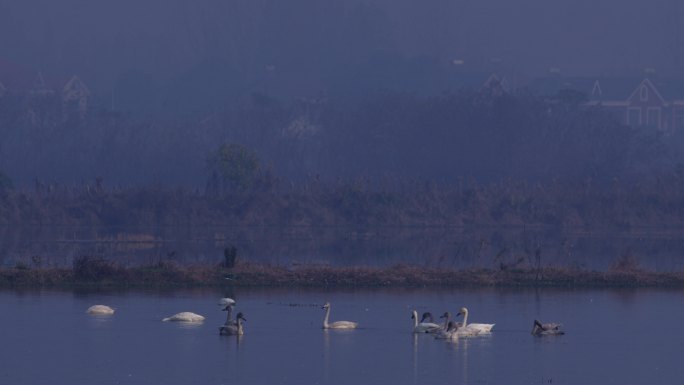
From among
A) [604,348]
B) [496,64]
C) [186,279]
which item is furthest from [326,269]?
[496,64]

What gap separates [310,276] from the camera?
42250 millimetres

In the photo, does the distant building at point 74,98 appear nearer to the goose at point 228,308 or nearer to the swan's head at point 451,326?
the goose at point 228,308

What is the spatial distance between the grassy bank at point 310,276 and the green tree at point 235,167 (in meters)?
33.8

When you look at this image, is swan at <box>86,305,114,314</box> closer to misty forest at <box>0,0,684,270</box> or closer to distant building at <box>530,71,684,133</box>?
misty forest at <box>0,0,684,270</box>

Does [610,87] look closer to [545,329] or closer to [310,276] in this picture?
[310,276]

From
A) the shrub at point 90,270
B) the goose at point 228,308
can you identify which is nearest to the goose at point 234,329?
the goose at point 228,308

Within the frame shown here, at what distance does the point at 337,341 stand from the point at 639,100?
305 feet

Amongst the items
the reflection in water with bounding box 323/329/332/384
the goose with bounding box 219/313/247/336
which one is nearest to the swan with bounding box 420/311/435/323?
the reflection in water with bounding box 323/329/332/384

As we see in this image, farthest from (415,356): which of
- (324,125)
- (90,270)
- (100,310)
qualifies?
(324,125)

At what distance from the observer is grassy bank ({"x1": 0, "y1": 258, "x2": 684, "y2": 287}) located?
134ft

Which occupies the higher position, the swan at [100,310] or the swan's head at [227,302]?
the swan's head at [227,302]

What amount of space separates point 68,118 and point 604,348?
80093mm

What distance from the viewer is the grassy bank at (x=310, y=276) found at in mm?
40906

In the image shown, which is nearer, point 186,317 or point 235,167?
point 186,317
